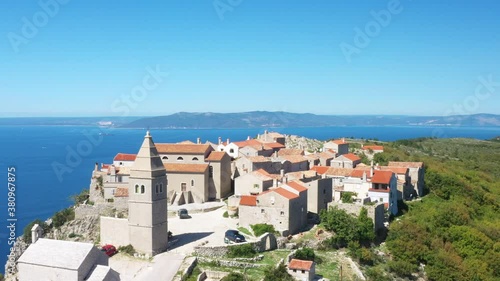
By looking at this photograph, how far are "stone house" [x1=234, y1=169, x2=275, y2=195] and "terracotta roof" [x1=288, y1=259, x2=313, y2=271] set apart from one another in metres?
12.2

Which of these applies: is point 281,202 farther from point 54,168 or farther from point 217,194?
point 54,168

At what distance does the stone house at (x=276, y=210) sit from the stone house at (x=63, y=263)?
14.5m

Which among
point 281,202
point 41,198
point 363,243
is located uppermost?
point 281,202

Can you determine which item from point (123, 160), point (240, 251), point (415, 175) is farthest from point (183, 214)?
point (415, 175)

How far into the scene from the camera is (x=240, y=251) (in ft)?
94.0

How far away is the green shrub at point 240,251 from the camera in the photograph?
2852cm

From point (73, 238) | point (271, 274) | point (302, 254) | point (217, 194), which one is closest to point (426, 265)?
point (302, 254)

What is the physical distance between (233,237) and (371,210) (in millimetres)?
10721

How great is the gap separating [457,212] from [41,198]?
6026 cm

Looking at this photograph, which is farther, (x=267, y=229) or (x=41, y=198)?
(x=41, y=198)

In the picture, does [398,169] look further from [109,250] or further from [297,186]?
[109,250]

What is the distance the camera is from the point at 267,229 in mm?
32062

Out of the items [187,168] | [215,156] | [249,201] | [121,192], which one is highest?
[215,156]

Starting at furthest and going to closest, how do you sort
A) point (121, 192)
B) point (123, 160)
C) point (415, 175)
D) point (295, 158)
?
point (123, 160) < point (295, 158) < point (415, 175) < point (121, 192)
